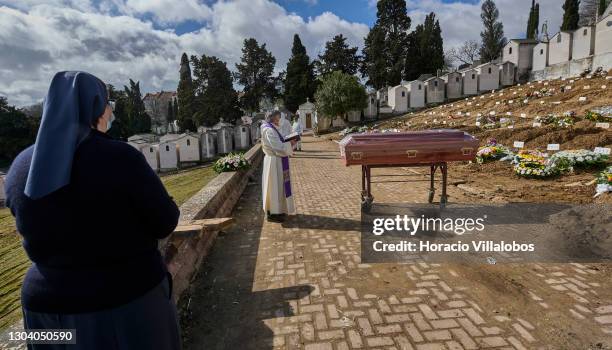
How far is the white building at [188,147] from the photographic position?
39250 mm

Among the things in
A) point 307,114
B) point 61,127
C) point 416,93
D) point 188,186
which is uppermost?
point 416,93

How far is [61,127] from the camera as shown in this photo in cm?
151

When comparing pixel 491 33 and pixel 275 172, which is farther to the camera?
pixel 491 33

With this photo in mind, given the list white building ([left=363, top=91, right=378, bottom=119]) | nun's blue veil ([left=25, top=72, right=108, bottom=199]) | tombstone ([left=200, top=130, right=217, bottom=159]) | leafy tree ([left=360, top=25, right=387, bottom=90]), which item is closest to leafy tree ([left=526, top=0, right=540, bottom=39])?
leafy tree ([left=360, top=25, right=387, bottom=90])

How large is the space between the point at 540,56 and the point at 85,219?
173 ft

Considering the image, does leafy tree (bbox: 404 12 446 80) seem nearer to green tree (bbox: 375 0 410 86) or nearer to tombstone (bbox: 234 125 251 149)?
green tree (bbox: 375 0 410 86)

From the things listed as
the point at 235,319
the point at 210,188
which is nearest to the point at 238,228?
the point at 210,188

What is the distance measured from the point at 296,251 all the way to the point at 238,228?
5.45ft

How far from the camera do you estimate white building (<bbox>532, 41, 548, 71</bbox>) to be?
42125 mm

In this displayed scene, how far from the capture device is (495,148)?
37.9 ft

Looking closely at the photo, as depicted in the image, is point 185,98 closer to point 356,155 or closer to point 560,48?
point 560,48

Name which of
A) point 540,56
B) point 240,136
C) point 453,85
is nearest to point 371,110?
point 453,85

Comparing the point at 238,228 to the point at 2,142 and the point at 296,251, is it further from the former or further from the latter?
the point at 2,142

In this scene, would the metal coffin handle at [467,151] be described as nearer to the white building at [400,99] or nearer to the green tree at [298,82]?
the white building at [400,99]
